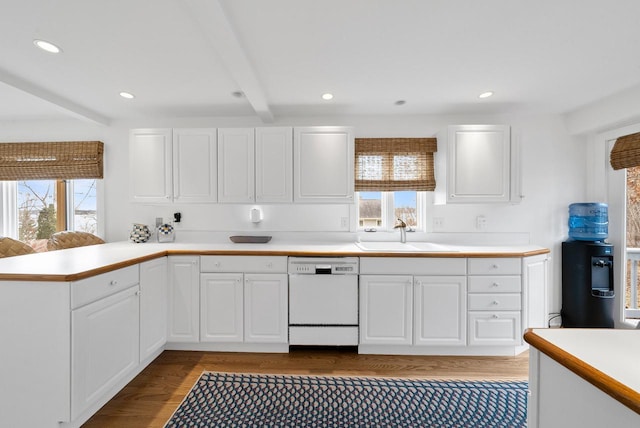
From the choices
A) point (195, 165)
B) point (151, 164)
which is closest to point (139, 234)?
point (151, 164)

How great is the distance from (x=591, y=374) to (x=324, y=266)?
173cm

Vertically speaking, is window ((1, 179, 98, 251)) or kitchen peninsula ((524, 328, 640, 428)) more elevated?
window ((1, 179, 98, 251))

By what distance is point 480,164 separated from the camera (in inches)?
101

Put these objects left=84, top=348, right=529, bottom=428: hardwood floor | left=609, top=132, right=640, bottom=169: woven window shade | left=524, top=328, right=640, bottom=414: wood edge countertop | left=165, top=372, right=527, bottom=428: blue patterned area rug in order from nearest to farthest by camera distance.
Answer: left=524, top=328, right=640, bottom=414: wood edge countertop < left=165, top=372, right=527, bottom=428: blue patterned area rug < left=84, top=348, right=529, bottom=428: hardwood floor < left=609, top=132, right=640, bottom=169: woven window shade

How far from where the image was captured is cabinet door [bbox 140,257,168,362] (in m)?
2.00

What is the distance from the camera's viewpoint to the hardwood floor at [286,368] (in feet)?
5.83

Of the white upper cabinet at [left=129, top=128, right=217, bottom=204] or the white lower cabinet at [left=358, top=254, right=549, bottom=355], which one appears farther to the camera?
the white upper cabinet at [left=129, top=128, right=217, bottom=204]

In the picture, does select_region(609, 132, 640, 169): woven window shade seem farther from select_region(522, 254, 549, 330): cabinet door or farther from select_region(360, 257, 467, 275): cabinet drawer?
select_region(360, 257, 467, 275): cabinet drawer

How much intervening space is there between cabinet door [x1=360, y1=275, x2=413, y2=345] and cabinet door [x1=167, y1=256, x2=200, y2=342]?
4.71ft

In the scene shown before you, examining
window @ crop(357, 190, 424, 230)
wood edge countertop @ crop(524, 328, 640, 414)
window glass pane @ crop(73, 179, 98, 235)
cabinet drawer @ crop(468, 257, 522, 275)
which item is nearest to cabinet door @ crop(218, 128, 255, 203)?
window @ crop(357, 190, 424, 230)

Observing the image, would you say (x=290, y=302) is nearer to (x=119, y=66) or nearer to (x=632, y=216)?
(x=119, y=66)

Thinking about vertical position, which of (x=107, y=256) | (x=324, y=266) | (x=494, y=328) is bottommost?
(x=494, y=328)

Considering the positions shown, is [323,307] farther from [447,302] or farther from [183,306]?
[183,306]

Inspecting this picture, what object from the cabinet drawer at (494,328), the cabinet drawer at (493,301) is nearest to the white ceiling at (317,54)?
the cabinet drawer at (493,301)
